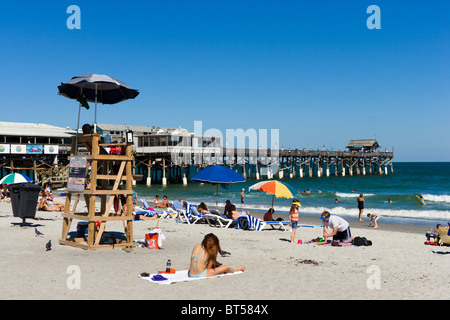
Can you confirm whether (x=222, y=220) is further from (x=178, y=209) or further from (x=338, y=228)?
(x=338, y=228)

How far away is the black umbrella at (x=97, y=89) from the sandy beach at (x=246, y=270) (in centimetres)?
321

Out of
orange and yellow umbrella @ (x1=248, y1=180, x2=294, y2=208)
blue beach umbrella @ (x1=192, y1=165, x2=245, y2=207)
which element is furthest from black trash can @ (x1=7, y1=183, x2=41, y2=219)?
orange and yellow umbrella @ (x1=248, y1=180, x2=294, y2=208)

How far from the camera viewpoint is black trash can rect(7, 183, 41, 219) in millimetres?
12484

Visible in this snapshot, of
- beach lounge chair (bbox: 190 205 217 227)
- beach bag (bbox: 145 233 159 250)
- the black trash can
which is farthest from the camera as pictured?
beach lounge chair (bbox: 190 205 217 227)

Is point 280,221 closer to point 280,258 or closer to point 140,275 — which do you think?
point 280,258

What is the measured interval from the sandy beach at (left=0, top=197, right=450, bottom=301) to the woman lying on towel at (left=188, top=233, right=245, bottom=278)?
0.59 ft

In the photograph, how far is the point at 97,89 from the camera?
10.7 m

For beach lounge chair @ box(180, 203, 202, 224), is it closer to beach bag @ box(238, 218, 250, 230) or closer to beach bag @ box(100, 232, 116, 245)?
beach bag @ box(238, 218, 250, 230)

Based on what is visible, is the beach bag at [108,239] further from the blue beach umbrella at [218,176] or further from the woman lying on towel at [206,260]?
the blue beach umbrella at [218,176]

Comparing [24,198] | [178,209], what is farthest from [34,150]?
[24,198]

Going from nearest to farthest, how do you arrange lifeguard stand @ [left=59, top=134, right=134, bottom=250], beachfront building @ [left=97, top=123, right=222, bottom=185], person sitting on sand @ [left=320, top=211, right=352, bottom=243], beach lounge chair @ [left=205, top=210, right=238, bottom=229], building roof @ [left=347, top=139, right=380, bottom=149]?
1. lifeguard stand @ [left=59, top=134, right=134, bottom=250]
2. person sitting on sand @ [left=320, top=211, right=352, bottom=243]
3. beach lounge chair @ [left=205, top=210, right=238, bottom=229]
4. beachfront building @ [left=97, top=123, right=222, bottom=185]
5. building roof @ [left=347, top=139, right=380, bottom=149]

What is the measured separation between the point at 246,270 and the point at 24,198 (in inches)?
298
